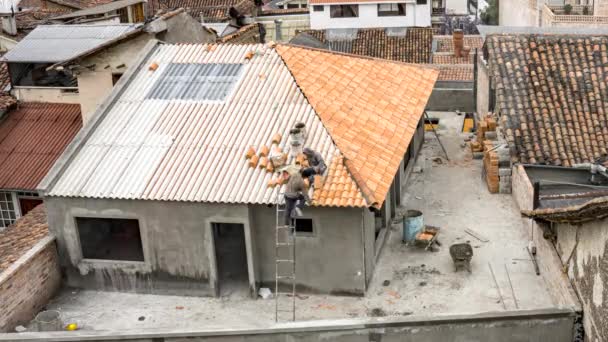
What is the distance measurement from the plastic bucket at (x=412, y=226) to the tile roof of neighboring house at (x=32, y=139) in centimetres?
1242

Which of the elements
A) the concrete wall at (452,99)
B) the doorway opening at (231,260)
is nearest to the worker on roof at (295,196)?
the doorway opening at (231,260)

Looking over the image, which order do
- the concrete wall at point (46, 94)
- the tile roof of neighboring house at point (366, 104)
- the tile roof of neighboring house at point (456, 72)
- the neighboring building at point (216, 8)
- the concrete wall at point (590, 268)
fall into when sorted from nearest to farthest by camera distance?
1. the concrete wall at point (590, 268)
2. the tile roof of neighboring house at point (366, 104)
3. the concrete wall at point (46, 94)
4. the tile roof of neighboring house at point (456, 72)
5. the neighboring building at point (216, 8)

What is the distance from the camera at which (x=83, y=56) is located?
24516 mm

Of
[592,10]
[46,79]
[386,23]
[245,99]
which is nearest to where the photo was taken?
[245,99]

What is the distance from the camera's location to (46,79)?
28.1 metres

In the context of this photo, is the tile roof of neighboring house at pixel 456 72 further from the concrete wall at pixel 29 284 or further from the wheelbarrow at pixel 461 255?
the concrete wall at pixel 29 284

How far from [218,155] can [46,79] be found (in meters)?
13.2

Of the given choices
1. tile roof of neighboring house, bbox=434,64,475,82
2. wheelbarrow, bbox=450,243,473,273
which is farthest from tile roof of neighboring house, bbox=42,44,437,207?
tile roof of neighboring house, bbox=434,64,475,82

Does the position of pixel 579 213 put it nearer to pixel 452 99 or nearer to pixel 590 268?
pixel 590 268

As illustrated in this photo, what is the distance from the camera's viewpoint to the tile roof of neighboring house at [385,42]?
51531 mm

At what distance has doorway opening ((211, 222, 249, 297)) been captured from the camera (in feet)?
58.3

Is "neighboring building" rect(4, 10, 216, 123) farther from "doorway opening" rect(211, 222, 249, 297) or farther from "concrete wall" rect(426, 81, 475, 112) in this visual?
"concrete wall" rect(426, 81, 475, 112)

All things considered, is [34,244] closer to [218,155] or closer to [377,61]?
[218,155]

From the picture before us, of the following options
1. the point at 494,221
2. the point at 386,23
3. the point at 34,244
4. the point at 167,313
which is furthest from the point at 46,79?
the point at 386,23
